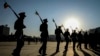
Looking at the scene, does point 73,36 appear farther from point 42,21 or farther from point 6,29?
point 6,29

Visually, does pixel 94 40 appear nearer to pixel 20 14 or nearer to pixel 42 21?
pixel 42 21

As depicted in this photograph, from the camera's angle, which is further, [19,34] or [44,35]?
[44,35]

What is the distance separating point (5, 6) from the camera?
442 inches

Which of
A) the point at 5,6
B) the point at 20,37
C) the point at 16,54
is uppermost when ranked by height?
the point at 5,6

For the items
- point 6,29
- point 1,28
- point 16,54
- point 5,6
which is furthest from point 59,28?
point 6,29

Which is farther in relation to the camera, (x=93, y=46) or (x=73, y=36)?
(x=93, y=46)

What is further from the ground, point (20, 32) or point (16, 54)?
point (20, 32)

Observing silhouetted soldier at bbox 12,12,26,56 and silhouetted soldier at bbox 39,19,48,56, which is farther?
silhouetted soldier at bbox 39,19,48,56

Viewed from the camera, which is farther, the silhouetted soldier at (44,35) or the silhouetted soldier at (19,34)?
the silhouetted soldier at (44,35)

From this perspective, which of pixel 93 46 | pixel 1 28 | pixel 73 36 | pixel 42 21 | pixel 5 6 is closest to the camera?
pixel 5 6

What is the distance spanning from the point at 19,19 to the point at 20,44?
1166 millimetres

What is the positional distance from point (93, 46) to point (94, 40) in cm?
73

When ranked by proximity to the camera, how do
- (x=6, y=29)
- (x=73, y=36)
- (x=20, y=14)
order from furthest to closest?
(x=6, y=29), (x=73, y=36), (x=20, y=14)

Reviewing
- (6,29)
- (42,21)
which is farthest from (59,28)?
(6,29)
